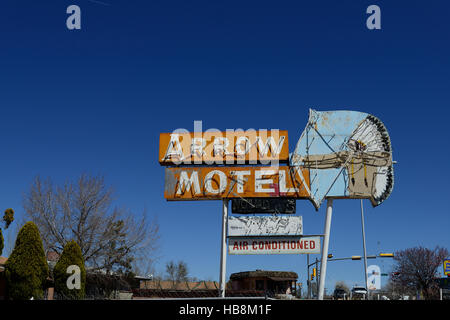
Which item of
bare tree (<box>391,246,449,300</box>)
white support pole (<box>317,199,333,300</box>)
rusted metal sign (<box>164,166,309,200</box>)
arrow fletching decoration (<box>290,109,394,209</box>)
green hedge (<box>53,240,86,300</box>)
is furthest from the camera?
bare tree (<box>391,246,449,300</box>)

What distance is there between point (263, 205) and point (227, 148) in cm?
286

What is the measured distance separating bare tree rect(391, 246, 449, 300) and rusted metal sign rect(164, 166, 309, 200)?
169 feet

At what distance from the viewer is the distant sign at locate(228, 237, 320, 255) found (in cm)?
1892

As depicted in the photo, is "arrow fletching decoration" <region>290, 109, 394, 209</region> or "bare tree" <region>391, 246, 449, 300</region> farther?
"bare tree" <region>391, 246, 449, 300</region>

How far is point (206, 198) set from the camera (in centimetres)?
1962

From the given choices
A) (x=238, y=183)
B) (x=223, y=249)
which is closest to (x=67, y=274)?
(x=223, y=249)

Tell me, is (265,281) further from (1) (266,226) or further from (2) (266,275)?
(1) (266,226)

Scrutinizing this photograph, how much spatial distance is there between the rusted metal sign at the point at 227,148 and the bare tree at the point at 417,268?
51.8 metres

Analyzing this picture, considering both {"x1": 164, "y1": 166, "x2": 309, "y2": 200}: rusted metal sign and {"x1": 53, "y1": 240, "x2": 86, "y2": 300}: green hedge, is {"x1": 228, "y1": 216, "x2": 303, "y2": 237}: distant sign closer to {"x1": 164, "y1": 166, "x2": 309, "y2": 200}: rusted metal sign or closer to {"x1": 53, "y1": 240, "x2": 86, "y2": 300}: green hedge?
{"x1": 164, "y1": 166, "x2": 309, "y2": 200}: rusted metal sign

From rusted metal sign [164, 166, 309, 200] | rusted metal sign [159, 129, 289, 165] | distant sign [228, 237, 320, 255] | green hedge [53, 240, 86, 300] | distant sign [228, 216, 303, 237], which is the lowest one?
green hedge [53, 240, 86, 300]

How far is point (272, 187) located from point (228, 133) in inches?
118

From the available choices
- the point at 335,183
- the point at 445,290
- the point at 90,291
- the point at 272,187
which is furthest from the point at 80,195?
the point at 445,290

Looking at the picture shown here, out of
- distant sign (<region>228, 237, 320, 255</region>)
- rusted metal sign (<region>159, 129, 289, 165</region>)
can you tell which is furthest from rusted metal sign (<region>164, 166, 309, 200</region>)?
distant sign (<region>228, 237, 320, 255</region>)
